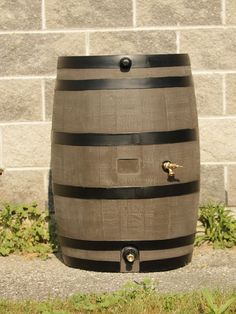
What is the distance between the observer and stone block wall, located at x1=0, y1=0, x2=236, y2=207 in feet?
17.5

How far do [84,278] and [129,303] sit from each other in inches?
25.1

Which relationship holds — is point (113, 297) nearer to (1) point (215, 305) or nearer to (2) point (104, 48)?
(1) point (215, 305)

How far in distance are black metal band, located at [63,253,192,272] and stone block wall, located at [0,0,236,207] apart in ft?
2.67

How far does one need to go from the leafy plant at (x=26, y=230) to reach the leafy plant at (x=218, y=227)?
0.88 m

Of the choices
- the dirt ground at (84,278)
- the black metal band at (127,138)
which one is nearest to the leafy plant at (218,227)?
the dirt ground at (84,278)

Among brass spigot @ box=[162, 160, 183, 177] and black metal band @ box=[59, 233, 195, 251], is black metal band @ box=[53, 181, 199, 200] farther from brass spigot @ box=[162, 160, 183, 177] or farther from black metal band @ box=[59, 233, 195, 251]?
black metal band @ box=[59, 233, 195, 251]

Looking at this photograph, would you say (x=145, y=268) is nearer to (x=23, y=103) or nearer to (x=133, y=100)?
(x=133, y=100)

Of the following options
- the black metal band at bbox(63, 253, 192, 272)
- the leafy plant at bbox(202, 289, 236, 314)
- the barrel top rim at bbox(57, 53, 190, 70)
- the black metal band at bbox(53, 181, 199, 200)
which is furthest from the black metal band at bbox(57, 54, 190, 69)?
the leafy plant at bbox(202, 289, 236, 314)

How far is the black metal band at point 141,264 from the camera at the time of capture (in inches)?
184

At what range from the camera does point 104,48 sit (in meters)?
5.34

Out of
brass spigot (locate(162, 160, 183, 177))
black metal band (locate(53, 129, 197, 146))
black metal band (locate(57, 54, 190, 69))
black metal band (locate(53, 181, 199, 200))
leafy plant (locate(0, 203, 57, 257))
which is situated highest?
black metal band (locate(57, 54, 190, 69))

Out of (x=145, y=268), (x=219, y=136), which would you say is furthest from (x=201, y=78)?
(x=145, y=268)

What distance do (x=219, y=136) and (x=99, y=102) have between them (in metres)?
1.09

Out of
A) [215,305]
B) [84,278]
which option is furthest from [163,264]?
[215,305]
